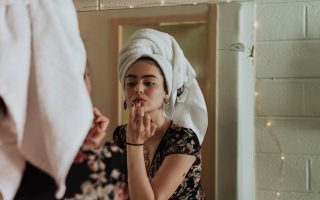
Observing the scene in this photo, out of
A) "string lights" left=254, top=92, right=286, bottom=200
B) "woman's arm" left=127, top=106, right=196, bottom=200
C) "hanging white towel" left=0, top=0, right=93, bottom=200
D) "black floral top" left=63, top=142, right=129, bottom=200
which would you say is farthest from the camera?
"string lights" left=254, top=92, right=286, bottom=200

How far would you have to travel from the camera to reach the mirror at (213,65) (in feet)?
3.11

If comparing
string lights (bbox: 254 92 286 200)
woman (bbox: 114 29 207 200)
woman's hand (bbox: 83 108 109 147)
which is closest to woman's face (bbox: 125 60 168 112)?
woman (bbox: 114 29 207 200)

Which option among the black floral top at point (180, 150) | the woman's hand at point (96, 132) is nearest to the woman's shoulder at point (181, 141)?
the black floral top at point (180, 150)

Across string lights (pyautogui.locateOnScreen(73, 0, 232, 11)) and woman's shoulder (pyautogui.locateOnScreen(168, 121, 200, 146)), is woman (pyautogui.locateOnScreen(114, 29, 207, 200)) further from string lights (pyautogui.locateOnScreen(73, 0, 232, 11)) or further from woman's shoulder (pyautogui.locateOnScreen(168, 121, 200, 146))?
string lights (pyautogui.locateOnScreen(73, 0, 232, 11))

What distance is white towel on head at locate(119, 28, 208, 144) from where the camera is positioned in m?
0.91

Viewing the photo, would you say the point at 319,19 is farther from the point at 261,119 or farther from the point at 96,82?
the point at 96,82

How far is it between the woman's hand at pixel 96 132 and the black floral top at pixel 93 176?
13 mm

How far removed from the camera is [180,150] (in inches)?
35.3

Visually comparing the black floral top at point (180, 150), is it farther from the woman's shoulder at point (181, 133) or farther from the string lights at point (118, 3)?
the string lights at point (118, 3)

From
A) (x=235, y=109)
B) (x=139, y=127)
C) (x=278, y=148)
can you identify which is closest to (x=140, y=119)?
(x=139, y=127)

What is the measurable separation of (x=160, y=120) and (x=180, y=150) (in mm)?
84

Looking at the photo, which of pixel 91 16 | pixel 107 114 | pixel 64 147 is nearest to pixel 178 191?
pixel 107 114

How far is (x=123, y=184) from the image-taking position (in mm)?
828

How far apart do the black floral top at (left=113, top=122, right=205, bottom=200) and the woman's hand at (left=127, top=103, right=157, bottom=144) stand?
0.02 metres
